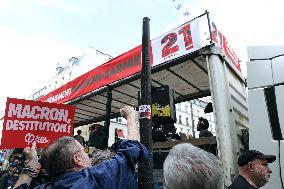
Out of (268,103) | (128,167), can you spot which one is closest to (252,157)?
(268,103)

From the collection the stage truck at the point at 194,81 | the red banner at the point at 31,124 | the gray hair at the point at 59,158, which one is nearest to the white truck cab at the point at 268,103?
the stage truck at the point at 194,81

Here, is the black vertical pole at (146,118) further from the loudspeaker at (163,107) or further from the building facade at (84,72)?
the building facade at (84,72)

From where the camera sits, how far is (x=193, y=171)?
1.40 metres

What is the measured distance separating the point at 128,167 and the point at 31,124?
139 inches

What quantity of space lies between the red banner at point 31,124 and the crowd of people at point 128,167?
128 cm

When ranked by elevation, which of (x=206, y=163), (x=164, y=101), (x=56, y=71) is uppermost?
(x=56, y=71)

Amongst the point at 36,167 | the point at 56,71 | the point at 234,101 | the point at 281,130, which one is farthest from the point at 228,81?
the point at 56,71

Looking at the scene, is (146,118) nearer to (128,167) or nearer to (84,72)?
(128,167)

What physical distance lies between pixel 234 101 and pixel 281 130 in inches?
55.5

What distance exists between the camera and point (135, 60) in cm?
557

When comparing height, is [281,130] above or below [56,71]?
below

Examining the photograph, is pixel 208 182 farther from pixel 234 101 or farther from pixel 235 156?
pixel 234 101

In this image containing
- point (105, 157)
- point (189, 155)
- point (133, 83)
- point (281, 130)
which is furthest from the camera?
point (133, 83)

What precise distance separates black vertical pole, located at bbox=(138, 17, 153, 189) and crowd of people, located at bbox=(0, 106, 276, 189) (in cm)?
47
